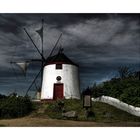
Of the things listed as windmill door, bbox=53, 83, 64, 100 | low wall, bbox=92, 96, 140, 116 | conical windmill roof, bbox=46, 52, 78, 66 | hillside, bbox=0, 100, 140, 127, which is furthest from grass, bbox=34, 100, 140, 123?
conical windmill roof, bbox=46, 52, 78, 66

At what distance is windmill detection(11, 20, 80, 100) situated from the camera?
39.7 feet

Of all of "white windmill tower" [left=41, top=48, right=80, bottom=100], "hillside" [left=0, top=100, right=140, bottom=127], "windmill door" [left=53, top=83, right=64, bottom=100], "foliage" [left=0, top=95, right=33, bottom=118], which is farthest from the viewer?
"windmill door" [left=53, top=83, right=64, bottom=100]

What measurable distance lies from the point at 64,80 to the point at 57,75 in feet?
1.03

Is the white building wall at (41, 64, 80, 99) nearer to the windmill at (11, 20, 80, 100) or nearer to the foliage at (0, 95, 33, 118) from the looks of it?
the windmill at (11, 20, 80, 100)

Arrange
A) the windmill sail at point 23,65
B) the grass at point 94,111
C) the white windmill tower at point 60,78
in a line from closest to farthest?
1. the grass at point 94,111
2. the windmill sail at point 23,65
3. the white windmill tower at point 60,78

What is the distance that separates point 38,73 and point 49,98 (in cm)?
100

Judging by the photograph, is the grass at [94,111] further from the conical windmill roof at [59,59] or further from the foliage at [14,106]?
the conical windmill roof at [59,59]

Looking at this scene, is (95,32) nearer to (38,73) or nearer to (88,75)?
(88,75)

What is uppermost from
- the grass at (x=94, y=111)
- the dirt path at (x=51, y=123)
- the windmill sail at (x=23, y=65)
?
the windmill sail at (x=23, y=65)

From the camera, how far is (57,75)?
13336mm

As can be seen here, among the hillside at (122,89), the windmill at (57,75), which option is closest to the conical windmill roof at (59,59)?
the windmill at (57,75)

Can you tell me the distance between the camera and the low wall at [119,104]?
11.3m

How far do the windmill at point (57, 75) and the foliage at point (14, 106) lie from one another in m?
0.35
